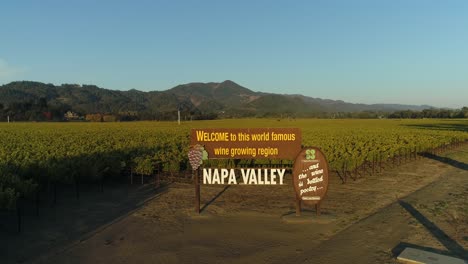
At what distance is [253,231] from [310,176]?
2.35m

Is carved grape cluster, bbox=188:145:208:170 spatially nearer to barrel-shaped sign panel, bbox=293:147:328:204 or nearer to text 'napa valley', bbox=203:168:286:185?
text 'napa valley', bbox=203:168:286:185

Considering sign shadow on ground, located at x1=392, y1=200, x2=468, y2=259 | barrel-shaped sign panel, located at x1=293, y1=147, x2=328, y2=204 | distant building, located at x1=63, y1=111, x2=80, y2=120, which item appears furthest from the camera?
distant building, located at x1=63, y1=111, x2=80, y2=120

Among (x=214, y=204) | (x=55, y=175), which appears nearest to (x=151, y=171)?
(x=55, y=175)

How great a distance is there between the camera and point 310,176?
10523 millimetres

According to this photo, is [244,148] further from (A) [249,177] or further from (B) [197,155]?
(B) [197,155]

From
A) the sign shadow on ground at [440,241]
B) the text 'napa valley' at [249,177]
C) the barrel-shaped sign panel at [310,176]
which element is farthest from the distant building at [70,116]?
the sign shadow on ground at [440,241]

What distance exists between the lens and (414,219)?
10.2 metres

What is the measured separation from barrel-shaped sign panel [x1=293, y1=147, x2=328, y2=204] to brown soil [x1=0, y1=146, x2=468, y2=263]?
0.82m

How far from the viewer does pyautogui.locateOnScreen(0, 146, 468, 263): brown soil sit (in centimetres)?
783

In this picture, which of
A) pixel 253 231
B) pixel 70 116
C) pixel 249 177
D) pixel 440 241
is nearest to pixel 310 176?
pixel 249 177

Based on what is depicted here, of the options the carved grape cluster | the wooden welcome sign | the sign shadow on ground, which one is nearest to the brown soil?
the sign shadow on ground

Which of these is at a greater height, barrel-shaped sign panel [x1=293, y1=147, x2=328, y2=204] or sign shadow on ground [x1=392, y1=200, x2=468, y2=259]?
barrel-shaped sign panel [x1=293, y1=147, x2=328, y2=204]

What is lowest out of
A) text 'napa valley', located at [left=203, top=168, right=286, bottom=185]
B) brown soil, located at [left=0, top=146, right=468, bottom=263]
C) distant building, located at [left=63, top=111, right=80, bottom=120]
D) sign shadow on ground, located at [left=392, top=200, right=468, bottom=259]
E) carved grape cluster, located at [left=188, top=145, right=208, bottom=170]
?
brown soil, located at [left=0, top=146, right=468, bottom=263]

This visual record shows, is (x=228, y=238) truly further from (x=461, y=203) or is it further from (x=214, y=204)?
(x=461, y=203)
